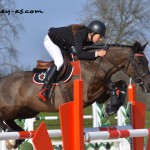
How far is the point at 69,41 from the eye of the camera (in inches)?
241

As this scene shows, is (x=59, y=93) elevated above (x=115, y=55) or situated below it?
below

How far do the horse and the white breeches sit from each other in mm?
252

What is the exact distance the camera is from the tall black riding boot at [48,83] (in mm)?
6195

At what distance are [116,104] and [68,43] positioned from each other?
977mm

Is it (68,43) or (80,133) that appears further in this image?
(68,43)

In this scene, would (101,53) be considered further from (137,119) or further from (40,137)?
(40,137)

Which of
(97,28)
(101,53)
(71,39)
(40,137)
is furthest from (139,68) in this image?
(40,137)

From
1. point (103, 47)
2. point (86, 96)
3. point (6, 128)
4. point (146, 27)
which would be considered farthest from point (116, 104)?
point (146, 27)

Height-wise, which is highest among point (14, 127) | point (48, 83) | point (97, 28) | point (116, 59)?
point (97, 28)

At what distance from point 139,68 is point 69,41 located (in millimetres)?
895

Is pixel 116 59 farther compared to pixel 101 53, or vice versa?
pixel 116 59

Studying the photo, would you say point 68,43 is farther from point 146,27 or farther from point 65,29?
point 146,27

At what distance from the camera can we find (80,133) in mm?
4141

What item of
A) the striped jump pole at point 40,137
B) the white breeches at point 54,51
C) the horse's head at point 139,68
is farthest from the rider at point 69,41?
the striped jump pole at point 40,137
